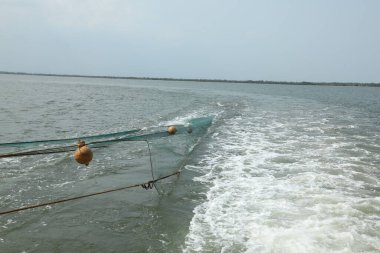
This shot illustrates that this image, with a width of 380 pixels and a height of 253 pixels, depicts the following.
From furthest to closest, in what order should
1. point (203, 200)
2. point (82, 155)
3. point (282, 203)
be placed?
point (203, 200)
point (282, 203)
point (82, 155)

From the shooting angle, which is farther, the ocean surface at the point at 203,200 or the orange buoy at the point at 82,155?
the ocean surface at the point at 203,200

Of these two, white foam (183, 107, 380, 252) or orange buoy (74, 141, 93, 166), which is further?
white foam (183, 107, 380, 252)

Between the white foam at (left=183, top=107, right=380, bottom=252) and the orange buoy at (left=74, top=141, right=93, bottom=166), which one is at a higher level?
the orange buoy at (left=74, top=141, right=93, bottom=166)

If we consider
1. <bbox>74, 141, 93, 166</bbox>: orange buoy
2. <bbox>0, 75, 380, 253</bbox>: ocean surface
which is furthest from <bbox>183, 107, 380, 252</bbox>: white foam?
<bbox>74, 141, 93, 166</bbox>: orange buoy

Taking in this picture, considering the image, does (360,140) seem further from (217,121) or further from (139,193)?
(139,193)

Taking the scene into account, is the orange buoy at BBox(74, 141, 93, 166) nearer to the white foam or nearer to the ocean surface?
the ocean surface

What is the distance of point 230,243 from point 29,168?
6094 mm

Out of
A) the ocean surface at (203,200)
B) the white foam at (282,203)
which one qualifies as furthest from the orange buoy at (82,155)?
the white foam at (282,203)

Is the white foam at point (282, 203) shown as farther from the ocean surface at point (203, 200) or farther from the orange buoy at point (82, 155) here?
the orange buoy at point (82, 155)

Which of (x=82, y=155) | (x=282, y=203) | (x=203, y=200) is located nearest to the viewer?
(x=82, y=155)

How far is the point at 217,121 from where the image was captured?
19016 millimetres

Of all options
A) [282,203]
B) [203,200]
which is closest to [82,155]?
[203,200]

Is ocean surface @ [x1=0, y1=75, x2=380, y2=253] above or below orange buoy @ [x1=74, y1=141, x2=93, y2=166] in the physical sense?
below

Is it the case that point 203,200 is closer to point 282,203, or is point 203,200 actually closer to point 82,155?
point 282,203
